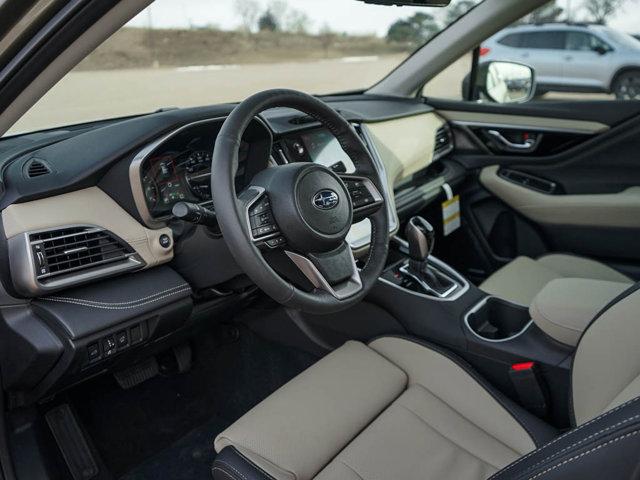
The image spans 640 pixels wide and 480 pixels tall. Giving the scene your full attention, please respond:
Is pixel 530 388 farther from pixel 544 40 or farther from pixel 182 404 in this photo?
pixel 544 40

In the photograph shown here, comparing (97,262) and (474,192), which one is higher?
(97,262)

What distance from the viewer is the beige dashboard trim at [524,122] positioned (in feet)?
9.07

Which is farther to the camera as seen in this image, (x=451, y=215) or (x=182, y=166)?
(x=451, y=215)

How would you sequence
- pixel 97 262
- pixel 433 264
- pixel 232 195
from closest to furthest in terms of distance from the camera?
1. pixel 232 195
2. pixel 97 262
3. pixel 433 264

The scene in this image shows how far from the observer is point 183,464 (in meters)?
2.04

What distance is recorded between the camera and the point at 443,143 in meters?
2.96

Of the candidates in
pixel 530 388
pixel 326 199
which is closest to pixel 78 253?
pixel 326 199

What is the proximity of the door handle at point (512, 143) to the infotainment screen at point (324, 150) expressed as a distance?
3.83 feet

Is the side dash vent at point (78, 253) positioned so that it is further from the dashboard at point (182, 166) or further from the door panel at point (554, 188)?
the door panel at point (554, 188)

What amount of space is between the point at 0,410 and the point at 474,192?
2.21 metres

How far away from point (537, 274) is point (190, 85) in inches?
58.6

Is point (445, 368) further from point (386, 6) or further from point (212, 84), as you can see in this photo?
point (212, 84)

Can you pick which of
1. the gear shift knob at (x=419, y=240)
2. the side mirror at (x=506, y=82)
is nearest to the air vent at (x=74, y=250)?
the gear shift knob at (x=419, y=240)

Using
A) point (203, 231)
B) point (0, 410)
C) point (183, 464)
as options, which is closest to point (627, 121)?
point (203, 231)
